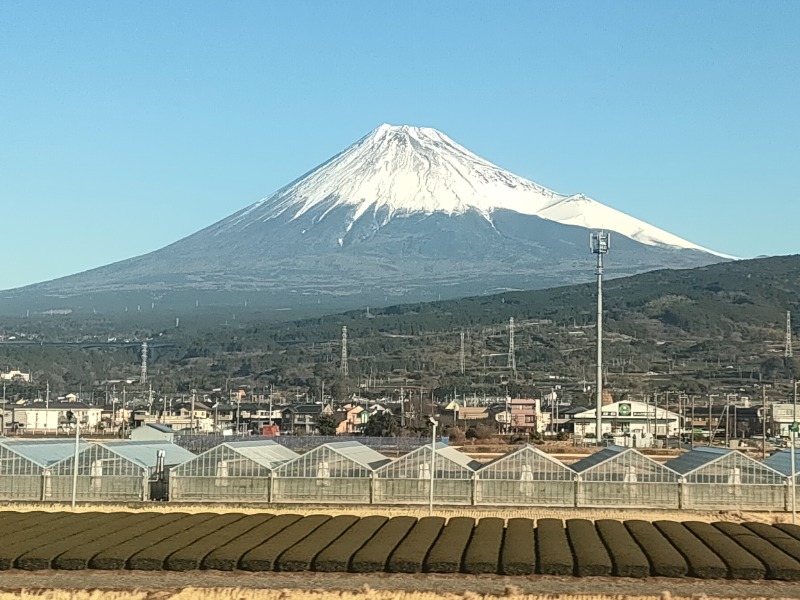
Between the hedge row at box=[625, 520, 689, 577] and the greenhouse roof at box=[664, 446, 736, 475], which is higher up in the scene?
the greenhouse roof at box=[664, 446, 736, 475]

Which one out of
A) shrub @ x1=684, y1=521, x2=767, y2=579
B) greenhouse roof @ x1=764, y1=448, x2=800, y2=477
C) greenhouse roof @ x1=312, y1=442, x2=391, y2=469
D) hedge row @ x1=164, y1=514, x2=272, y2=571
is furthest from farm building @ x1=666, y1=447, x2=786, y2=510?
hedge row @ x1=164, y1=514, x2=272, y2=571

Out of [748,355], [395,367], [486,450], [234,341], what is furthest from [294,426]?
[234,341]

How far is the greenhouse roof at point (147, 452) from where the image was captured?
48672mm

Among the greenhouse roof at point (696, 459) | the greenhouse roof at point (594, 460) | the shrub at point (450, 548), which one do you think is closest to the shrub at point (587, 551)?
the shrub at point (450, 548)

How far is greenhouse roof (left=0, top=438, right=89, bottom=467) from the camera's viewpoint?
155ft

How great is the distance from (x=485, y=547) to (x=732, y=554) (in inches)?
216

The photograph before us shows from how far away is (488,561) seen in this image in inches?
1192

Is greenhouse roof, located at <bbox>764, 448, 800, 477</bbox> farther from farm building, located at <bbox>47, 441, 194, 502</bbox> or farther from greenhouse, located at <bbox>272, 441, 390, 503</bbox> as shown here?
farm building, located at <bbox>47, 441, 194, 502</bbox>

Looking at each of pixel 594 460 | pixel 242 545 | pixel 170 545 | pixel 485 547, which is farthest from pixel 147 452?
pixel 485 547

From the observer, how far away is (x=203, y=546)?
32125 mm

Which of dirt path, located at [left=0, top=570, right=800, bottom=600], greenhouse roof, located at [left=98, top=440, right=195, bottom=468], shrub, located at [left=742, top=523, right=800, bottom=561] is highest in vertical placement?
greenhouse roof, located at [left=98, top=440, right=195, bottom=468]

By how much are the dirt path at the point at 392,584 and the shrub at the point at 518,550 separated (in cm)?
31

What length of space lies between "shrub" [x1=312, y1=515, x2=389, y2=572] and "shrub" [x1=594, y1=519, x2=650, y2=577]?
5655 millimetres

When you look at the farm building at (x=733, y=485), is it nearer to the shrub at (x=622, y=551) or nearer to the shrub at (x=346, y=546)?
the shrub at (x=622, y=551)
